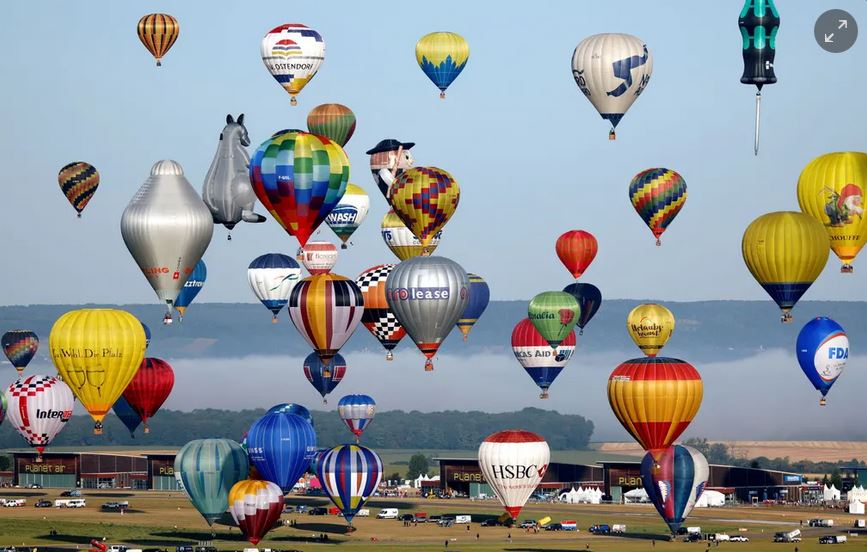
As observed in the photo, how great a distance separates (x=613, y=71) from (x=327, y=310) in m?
16.4

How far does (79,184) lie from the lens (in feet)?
309

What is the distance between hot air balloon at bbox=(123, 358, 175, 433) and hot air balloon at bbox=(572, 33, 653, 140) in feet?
85.2

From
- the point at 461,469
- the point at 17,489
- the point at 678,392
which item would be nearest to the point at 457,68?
the point at 678,392

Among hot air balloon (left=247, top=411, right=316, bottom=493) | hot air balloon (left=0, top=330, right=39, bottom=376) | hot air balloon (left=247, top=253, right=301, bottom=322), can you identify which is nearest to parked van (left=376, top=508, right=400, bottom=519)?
hot air balloon (left=247, top=253, right=301, bottom=322)

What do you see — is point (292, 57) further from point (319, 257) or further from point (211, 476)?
point (211, 476)

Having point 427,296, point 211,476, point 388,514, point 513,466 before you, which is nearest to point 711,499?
point 388,514

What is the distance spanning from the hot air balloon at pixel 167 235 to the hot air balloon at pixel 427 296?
330 inches

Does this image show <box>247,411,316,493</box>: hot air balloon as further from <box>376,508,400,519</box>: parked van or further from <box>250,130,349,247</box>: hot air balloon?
<box>376,508,400,519</box>: parked van

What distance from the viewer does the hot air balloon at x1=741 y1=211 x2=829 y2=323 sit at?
71312 millimetres

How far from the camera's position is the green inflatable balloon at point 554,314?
91.4 metres

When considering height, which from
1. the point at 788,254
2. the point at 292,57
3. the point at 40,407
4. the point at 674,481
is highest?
the point at 292,57

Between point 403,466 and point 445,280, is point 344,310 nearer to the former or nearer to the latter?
point 445,280

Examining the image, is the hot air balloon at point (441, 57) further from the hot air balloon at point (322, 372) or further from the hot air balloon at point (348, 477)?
the hot air balloon at point (348, 477)

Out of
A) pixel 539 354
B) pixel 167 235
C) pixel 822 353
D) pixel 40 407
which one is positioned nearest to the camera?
pixel 167 235
